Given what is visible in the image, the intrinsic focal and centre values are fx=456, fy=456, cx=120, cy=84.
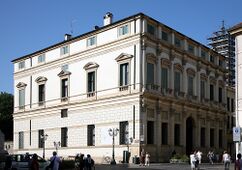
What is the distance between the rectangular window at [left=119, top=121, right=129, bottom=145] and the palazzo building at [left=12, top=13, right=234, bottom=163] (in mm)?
107

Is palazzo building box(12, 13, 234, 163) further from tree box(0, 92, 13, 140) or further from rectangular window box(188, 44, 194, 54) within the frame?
tree box(0, 92, 13, 140)

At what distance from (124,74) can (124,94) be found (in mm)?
2331

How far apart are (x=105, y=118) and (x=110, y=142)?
2938mm

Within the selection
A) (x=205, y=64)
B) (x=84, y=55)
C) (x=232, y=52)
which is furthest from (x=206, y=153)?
(x=232, y=52)

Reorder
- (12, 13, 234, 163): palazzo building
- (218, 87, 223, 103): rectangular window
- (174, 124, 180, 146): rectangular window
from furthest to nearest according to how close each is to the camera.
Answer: (218, 87, 223, 103): rectangular window < (174, 124, 180, 146): rectangular window < (12, 13, 234, 163): palazzo building

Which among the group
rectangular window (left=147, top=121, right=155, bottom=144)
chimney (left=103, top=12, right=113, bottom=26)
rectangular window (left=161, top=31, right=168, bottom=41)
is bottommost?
rectangular window (left=147, top=121, right=155, bottom=144)

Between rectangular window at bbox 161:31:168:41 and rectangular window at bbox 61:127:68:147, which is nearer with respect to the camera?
rectangular window at bbox 161:31:168:41

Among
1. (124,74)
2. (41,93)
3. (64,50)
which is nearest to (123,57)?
(124,74)

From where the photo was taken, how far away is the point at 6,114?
288 feet

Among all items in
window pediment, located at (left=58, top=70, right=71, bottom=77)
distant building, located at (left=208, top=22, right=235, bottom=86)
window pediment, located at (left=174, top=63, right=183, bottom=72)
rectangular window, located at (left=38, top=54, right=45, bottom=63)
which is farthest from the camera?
distant building, located at (left=208, top=22, right=235, bottom=86)

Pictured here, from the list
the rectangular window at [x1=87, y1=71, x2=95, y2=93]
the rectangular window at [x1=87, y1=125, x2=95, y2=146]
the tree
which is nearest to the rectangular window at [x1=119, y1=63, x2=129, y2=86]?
the rectangular window at [x1=87, y1=71, x2=95, y2=93]

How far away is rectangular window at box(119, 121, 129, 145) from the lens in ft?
159

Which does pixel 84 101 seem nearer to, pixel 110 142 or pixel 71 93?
pixel 71 93

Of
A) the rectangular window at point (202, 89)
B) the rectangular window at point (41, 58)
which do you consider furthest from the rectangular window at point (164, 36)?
the rectangular window at point (41, 58)
